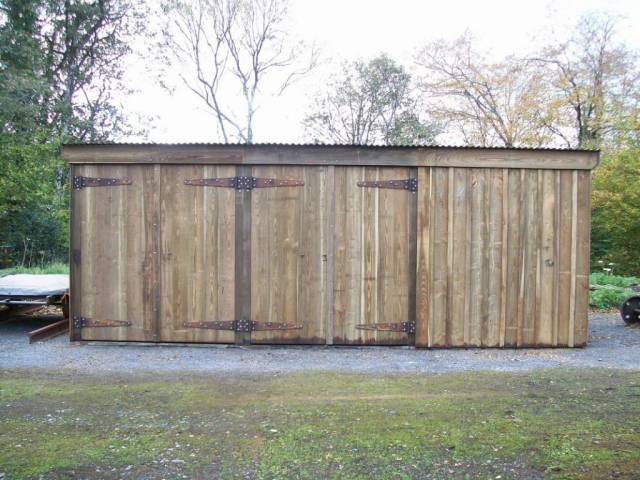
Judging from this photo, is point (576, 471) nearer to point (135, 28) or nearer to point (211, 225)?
point (211, 225)

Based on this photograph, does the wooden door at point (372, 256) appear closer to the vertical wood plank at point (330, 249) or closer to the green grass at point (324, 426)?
the vertical wood plank at point (330, 249)

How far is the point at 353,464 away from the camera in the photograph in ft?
8.47

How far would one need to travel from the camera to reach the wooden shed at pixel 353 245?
215 inches

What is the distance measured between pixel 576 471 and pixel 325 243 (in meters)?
3.48

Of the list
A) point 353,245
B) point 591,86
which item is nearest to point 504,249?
point 353,245

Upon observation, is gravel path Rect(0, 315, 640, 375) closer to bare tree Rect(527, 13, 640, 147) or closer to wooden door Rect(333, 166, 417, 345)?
wooden door Rect(333, 166, 417, 345)

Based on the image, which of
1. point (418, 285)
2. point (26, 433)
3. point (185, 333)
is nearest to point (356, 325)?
point (418, 285)

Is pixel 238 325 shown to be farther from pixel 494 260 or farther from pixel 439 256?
pixel 494 260

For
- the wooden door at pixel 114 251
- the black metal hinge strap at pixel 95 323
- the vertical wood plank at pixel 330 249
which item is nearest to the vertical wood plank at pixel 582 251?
the vertical wood plank at pixel 330 249

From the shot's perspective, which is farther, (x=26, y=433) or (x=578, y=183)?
(x=578, y=183)

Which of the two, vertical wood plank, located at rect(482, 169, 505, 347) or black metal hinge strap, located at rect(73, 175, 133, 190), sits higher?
black metal hinge strap, located at rect(73, 175, 133, 190)

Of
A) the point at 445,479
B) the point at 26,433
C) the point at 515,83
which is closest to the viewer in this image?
the point at 445,479

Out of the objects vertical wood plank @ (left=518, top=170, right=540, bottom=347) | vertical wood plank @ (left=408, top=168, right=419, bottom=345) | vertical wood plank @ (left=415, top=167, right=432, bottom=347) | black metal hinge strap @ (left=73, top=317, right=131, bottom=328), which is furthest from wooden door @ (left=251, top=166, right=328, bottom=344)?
vertical wood plank @ (left=518, top=170, right=540, bottom=347)

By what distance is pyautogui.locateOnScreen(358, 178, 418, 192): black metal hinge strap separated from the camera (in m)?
5.48
